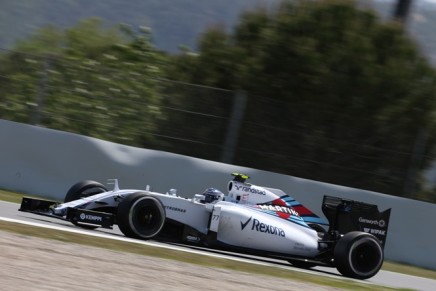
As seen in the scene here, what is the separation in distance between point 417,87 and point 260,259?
6997 millimetres

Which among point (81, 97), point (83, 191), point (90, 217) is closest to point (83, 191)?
point (83, 191)

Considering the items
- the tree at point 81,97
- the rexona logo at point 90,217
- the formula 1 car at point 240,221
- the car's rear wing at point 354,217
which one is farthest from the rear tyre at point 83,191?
the tree at point 81,97

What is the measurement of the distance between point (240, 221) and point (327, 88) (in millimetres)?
6814

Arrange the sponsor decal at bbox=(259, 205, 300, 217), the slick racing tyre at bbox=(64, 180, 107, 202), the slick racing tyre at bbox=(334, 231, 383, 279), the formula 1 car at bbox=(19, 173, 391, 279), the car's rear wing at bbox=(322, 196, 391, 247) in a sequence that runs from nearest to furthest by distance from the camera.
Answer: the formula 1 car at bbox=(19, 173, 391, 279) < the slick racing tyre at bbox=(334, 231, 383, 279) < the sponsor decal at bbox=(259, 205, 300, 217) < the slick racing tyre at bbox=(64, 180, 107, 202) < the car's rear wing at bbox=(322, 196, 391, 247)

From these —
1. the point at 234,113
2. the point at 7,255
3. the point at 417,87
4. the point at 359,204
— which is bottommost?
the point at 7,255

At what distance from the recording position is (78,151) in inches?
560

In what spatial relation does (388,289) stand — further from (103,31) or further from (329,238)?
(103,31)

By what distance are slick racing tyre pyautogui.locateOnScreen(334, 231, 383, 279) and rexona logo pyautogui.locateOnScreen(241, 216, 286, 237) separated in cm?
71

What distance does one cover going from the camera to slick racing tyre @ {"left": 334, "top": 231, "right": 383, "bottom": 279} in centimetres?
1086

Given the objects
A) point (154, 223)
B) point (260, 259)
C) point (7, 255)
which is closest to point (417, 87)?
point (260, 259)

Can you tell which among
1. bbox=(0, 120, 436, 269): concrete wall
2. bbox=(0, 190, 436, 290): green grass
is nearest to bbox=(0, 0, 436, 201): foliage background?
bbox=(0, 120, 436, 269): concrete wall

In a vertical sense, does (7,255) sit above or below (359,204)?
below

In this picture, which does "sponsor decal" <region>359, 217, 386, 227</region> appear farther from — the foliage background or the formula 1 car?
Result: the foliage background

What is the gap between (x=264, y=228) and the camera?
35.3 ft
